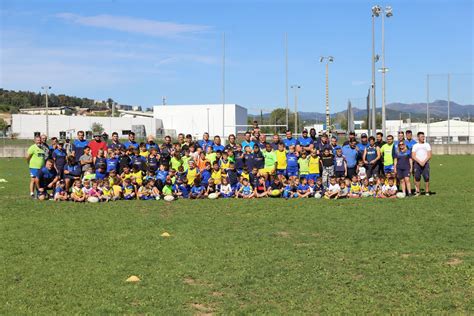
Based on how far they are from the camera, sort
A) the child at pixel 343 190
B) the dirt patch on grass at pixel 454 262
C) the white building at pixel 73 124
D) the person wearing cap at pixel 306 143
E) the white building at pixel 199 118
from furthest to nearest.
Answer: the white building at pixel 199 118, the white building at pixel 73 124, the person wearing cap at pixel 306 143, the child at pixel 343 190, the dirt patch on grass at pixel 454 262

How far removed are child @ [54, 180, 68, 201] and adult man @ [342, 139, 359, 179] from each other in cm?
779

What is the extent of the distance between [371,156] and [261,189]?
3.21m

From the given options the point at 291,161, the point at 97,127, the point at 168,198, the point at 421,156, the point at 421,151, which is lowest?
the point at 168,198

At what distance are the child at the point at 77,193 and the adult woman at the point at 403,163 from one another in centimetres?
852

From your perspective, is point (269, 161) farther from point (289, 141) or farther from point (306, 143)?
point (306, 143)

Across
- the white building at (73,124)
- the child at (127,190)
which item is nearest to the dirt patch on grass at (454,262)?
the child at (127,190)

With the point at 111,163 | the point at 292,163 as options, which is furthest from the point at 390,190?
the point at 111,163

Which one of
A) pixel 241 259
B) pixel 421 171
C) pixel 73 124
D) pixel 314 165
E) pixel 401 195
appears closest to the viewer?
pixel 241 259

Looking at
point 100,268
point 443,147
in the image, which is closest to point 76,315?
point 100,268

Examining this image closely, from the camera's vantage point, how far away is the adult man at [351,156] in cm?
1490

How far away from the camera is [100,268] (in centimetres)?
724

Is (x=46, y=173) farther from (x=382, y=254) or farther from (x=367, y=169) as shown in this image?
(x=382, y=254)

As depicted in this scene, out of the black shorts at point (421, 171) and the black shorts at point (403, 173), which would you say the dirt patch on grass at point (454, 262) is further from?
the black shorts at point (421, 171)

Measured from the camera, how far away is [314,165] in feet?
49.2
